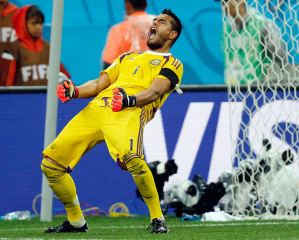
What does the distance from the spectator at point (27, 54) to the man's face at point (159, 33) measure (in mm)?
3074

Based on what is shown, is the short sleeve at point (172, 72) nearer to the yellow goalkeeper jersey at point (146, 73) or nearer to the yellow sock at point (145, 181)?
the yellow goalkeeper jersey at point (146, 73)

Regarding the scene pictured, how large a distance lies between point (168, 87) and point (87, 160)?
248 centimetres

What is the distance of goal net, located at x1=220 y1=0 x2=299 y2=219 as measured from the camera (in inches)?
226

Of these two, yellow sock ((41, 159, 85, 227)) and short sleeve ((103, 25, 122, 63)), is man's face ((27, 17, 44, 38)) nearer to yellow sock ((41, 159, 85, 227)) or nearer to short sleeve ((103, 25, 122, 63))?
short sleeve ((103, 25, 122, 63))

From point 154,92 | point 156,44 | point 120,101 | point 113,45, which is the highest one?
point 113,45

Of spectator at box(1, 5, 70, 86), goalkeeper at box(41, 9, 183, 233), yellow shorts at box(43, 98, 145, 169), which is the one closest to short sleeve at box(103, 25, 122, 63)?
spectator at box(1, 5, 70, 86)

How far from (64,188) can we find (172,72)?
3.73 feet

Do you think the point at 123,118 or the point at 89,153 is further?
the point at 89,153

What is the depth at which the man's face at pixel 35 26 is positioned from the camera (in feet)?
24.1

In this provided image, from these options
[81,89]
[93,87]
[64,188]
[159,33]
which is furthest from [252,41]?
[64,188]

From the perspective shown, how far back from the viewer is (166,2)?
27.0 ft

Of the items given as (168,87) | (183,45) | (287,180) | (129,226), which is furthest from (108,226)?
(183,45)

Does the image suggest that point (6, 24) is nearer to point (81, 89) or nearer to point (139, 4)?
point (139, 4)

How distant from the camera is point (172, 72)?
13.3ft
